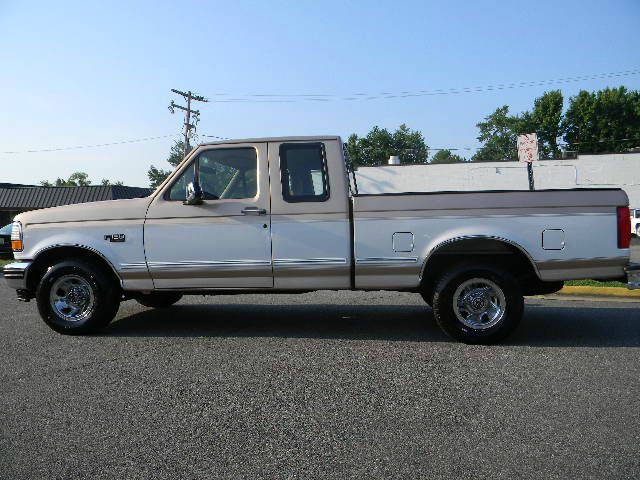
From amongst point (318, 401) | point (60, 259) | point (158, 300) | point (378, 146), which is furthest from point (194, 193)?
point (378, 146)

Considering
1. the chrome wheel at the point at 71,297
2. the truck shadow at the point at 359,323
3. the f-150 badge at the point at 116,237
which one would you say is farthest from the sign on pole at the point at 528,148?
the chrome wheel at the point at 71,297

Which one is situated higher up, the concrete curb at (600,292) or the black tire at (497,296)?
the black tire at (497,296)

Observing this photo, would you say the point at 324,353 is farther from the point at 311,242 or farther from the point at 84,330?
the point at 84,330

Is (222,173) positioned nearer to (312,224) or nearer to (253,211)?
(253,211)

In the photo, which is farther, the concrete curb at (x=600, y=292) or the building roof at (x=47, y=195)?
the building roof at (x=47, y=195)

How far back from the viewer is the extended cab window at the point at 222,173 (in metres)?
5.88

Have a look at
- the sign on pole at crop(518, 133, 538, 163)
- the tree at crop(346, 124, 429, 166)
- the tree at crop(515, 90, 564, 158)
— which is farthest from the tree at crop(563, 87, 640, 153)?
the sign on pole at crop(518, 133, 538, 163)

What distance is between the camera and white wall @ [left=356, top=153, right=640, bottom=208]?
30547 mm

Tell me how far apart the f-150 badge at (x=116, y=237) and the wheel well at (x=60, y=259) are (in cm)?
26

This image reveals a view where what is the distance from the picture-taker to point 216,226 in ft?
18.9

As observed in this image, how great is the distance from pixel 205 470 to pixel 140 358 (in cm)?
245

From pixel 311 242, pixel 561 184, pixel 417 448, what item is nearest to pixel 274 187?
pixel 311 242

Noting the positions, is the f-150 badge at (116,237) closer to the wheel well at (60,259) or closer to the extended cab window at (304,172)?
the wheel well at (60,259)

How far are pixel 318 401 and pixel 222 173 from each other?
3.01m
